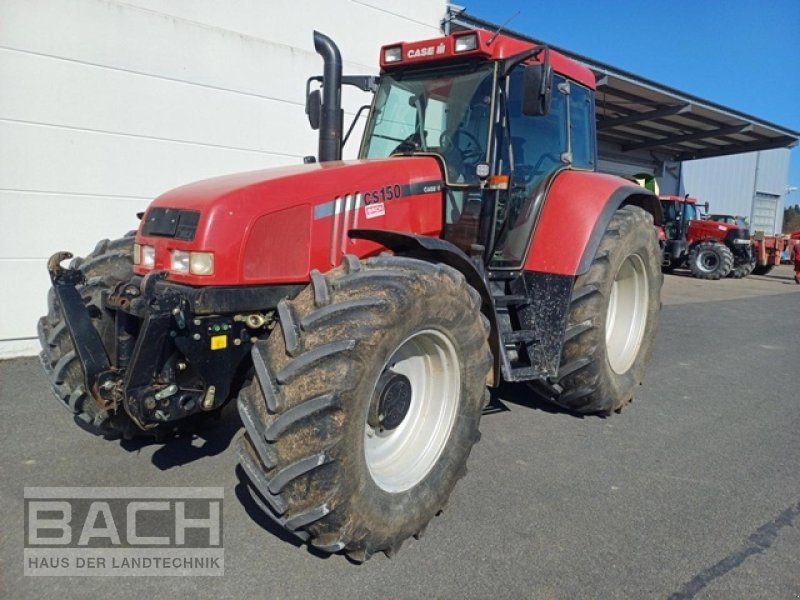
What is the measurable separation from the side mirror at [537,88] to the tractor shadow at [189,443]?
2629 mm

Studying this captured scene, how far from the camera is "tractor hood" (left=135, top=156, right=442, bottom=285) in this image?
2.72m

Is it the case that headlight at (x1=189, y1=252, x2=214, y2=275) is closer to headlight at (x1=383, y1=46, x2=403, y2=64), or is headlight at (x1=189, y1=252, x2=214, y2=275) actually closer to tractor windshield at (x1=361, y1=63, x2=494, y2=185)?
tractor windshield at (x1=361, y1=63, x2=494, y2=185)

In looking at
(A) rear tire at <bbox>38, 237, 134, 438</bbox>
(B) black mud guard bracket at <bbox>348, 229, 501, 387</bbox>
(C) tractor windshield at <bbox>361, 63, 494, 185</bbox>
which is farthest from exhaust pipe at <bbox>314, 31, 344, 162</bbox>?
(A) rear tire at <bbox>38, 237, 134, 438</bbox>

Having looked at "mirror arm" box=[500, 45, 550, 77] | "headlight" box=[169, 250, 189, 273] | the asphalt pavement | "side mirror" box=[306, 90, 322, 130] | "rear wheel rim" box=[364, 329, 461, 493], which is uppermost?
"mirror arm" box=[500, 45, 550, 77]

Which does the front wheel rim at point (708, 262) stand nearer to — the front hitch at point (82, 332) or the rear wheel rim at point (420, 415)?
the rear wheel rim at point (420, 415)

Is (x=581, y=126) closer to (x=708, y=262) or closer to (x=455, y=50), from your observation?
(x=455, y=50)

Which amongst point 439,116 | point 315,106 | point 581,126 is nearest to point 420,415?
point 439,116

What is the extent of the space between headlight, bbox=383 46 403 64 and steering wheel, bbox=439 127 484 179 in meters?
0.61

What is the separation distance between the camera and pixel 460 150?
389 cm

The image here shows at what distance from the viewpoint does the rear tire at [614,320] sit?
4086 mm

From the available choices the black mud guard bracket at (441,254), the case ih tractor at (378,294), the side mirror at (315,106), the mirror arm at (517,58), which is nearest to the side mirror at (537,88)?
the case ih tractor at (378,294)

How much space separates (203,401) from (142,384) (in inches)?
10.1

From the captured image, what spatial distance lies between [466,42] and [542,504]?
266cm

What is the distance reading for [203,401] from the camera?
105 inches
